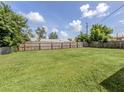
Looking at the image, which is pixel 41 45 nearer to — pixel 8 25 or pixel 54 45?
pixel 54 45

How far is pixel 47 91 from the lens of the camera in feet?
13.6

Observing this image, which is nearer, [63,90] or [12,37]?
[63,90]

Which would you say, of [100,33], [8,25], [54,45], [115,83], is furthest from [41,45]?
[115,83]

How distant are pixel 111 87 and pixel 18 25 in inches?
591

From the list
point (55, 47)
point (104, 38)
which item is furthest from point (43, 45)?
point (104, 38)

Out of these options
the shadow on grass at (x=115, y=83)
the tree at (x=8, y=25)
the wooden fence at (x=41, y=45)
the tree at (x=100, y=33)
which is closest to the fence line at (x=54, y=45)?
the wooden fence at (x=41, y=45)

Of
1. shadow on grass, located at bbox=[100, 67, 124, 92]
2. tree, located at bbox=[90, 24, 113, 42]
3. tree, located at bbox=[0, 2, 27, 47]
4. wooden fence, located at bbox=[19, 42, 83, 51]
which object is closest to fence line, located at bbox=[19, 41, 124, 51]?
wooden fence, located at bbox=[19, 42, 83, 51]

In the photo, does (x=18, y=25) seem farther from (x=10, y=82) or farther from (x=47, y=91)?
(x=47, y=91)

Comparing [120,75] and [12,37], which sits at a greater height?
[12,37]

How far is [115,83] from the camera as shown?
192 inches

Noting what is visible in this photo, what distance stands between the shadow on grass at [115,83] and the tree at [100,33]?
75.6 ft

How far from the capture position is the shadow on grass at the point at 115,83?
4.48 meters

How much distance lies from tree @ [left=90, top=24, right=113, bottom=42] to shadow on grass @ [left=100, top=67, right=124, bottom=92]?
75.6 ft

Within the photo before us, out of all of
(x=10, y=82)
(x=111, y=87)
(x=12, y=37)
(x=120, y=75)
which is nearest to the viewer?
(x=111, y=87)
